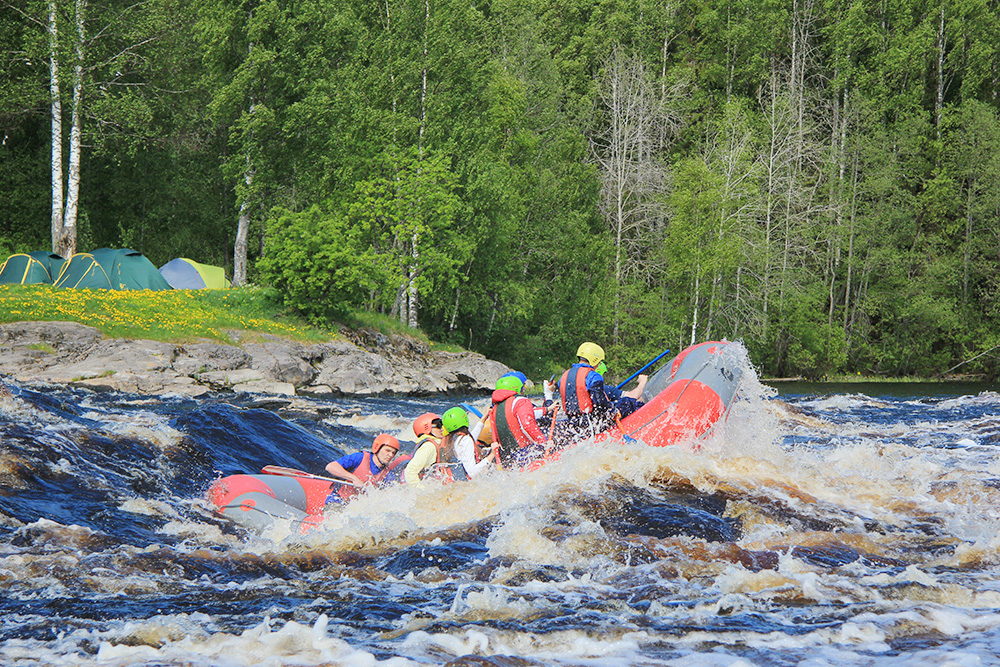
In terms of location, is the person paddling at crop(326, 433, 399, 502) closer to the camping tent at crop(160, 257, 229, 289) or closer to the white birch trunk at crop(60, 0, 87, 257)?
the white birch trunk at crop(60, 0, 87, 257)

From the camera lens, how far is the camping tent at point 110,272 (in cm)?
2350

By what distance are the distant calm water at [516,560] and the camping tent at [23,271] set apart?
563 inches

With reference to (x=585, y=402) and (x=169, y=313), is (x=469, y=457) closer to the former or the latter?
(x=585, y=402)

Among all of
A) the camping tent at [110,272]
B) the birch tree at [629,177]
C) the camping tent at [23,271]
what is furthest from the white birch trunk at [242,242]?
the birch tree at [629,177]

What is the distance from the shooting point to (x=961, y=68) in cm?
4003

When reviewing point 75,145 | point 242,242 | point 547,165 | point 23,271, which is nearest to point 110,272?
point 23,271

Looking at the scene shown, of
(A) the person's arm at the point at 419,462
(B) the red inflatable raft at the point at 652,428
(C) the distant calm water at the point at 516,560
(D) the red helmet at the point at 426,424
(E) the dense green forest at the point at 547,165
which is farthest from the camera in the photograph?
(E) the dense green forest at the point at 547,165

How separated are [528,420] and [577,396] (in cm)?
66

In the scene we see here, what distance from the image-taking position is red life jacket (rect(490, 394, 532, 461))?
8906 mm

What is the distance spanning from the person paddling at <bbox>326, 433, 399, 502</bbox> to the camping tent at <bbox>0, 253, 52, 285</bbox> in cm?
1768

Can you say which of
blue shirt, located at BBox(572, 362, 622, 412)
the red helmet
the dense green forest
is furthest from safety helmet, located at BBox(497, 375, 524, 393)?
the dense green forest

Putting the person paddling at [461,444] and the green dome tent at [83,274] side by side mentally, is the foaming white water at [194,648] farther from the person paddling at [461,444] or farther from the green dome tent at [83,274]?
the green dome tent at [83,274]

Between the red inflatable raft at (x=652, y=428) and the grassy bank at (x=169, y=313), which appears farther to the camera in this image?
the grassy bank at (x=169, y=313)

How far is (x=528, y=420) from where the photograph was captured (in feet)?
29.4
